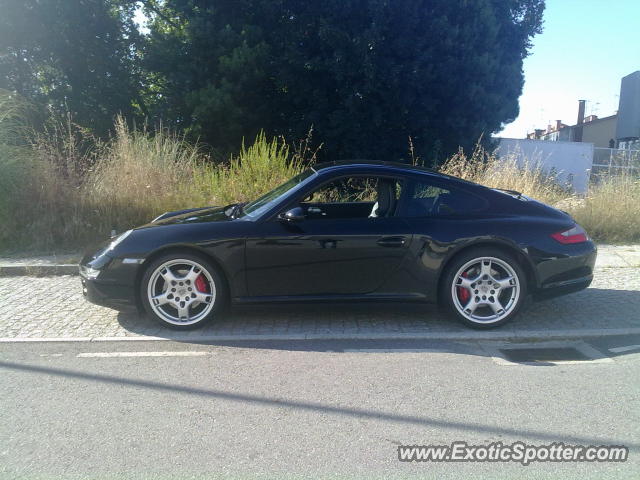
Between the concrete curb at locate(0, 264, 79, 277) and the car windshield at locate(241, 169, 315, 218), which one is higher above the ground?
the car windshield at locate(241, 169, 315, 218)

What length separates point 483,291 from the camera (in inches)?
191

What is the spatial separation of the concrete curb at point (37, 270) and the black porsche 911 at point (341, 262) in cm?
255

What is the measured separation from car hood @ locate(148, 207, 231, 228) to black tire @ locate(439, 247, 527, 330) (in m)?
2.20

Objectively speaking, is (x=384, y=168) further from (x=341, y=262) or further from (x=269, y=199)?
(x=269, y=199)

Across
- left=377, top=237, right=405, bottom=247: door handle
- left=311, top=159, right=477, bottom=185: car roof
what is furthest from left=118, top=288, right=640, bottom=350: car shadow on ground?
left=311, top=159, right=477, bottom=185: car roof

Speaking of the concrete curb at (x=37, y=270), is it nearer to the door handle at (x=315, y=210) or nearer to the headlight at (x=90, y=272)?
the headlight at (x=90, y=272)

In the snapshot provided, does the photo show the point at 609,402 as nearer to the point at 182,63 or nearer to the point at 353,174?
the point at 353,174

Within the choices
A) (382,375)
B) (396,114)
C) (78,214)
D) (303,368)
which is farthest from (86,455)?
(396,114)

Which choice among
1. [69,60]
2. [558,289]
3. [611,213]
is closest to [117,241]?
[558,289]

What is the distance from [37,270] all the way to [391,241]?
510cm

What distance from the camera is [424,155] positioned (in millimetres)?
16922

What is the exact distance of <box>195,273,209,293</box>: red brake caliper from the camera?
15.8 ft

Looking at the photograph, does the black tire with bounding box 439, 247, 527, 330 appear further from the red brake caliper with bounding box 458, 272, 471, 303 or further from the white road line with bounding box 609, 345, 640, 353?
the white road line with bounding box 609, 345, 640, 353

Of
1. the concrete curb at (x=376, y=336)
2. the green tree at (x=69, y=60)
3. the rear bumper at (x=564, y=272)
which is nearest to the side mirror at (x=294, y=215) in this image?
the concrete curb at (x=376, y=336)
